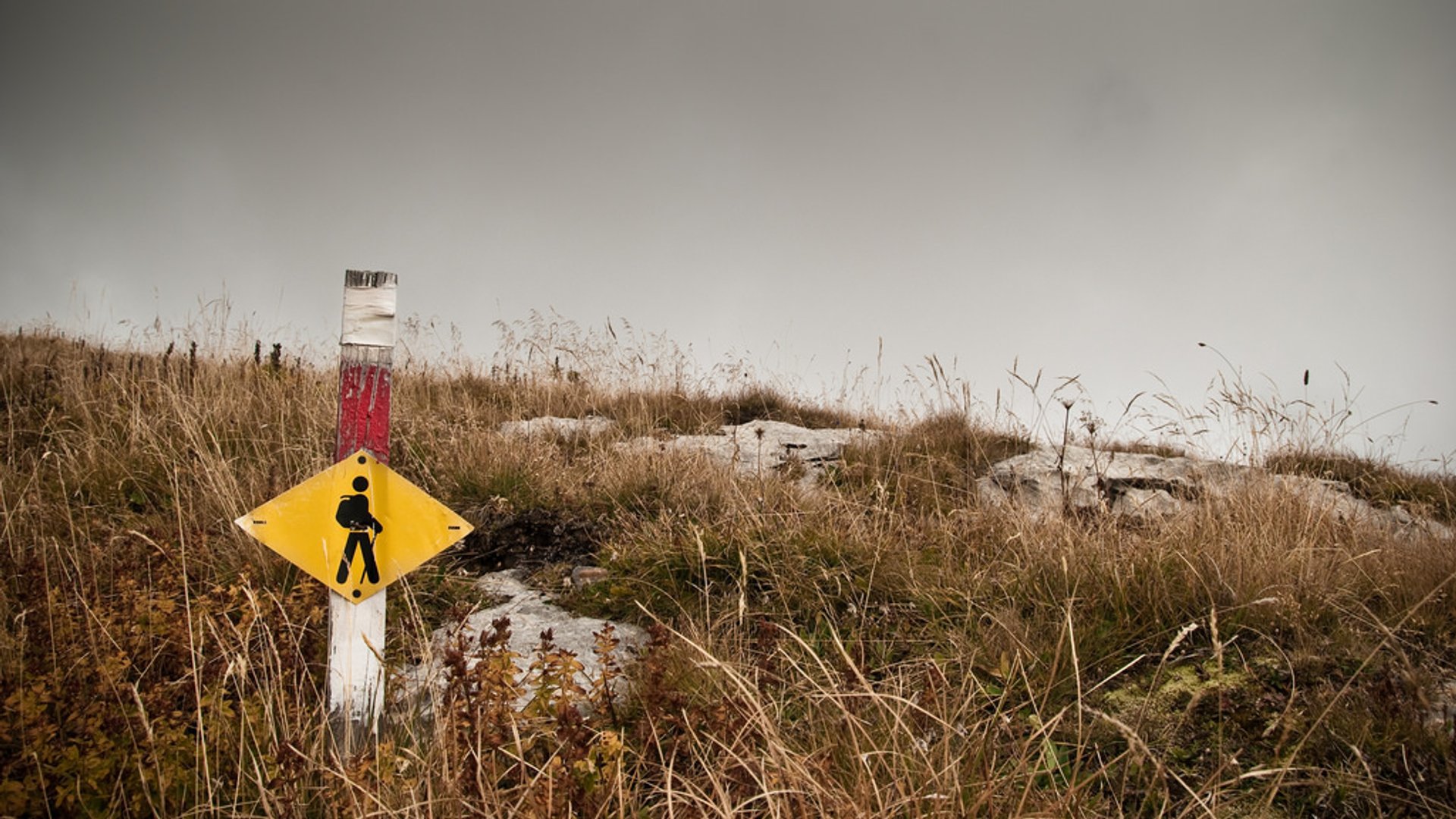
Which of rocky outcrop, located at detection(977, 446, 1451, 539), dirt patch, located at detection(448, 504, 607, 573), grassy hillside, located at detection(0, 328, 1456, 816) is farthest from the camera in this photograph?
rocky outcrop, located at detection(977, 446, 1451, 539)

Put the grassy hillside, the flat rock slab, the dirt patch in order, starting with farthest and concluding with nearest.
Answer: the dirt patch < the flat rock slab < the grassy hillside

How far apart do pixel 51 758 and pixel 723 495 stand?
108 inches

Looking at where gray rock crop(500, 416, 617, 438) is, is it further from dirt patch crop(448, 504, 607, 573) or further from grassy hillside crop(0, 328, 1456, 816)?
dirt patch crop(448, 504, 607, 573)

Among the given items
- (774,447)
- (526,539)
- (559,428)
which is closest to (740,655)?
(526,539)

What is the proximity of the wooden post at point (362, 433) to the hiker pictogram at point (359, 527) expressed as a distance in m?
0.07

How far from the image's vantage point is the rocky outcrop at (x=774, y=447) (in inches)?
205

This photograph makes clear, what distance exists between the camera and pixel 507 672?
185 cm

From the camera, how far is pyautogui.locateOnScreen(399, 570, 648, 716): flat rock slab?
8.39 ft

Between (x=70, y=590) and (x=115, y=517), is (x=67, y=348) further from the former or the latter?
(x=70, y=590)

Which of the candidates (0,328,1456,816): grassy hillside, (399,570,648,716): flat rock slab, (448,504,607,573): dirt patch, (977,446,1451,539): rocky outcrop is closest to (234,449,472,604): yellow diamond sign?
(0,328,1456,816): grassy hillside

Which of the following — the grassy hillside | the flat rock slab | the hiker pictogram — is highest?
the hiker pictogram

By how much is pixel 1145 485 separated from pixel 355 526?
563cm

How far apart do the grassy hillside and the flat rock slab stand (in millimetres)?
118

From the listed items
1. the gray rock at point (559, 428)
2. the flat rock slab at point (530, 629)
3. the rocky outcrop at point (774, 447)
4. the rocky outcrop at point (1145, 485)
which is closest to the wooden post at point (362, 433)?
the flat rock slab at point (530, 629)
